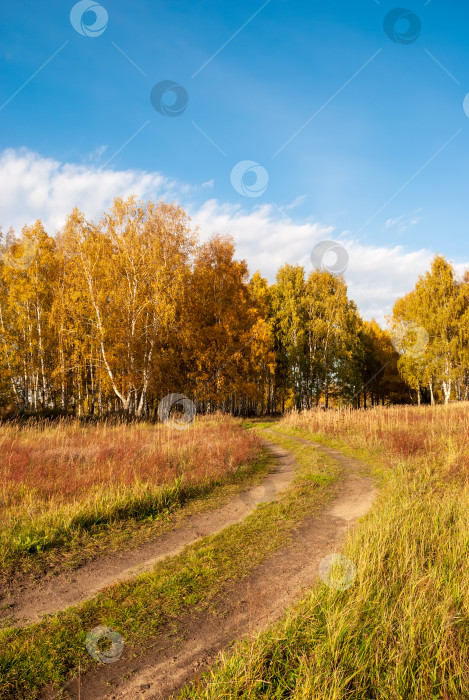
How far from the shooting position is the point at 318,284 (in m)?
37.2

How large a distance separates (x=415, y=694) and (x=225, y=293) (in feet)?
81.5

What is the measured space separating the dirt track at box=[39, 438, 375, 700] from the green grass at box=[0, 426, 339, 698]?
0.58 feet

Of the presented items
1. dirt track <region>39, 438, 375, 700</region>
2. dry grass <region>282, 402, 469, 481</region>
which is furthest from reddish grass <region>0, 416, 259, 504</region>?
dry grass <region>282, 402, 469, 481</region>

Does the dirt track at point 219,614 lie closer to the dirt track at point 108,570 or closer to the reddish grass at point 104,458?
the dirt track at point 108,570

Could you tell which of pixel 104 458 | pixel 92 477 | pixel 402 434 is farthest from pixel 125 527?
pixel 402 434

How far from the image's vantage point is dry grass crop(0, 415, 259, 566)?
624cm

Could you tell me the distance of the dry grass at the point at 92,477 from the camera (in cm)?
624

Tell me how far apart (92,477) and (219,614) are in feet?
18.5

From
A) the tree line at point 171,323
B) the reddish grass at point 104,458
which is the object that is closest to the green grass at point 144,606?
the reddish grass at point 104,458

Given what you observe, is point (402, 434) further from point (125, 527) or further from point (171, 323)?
point (171, 323)

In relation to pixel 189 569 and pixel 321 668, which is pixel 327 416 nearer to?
pixel 189 569

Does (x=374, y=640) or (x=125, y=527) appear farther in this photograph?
(x=125, y=527)

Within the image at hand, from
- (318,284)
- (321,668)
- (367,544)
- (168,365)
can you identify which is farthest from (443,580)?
(318,284)

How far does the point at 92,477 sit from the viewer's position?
28.1 ft
